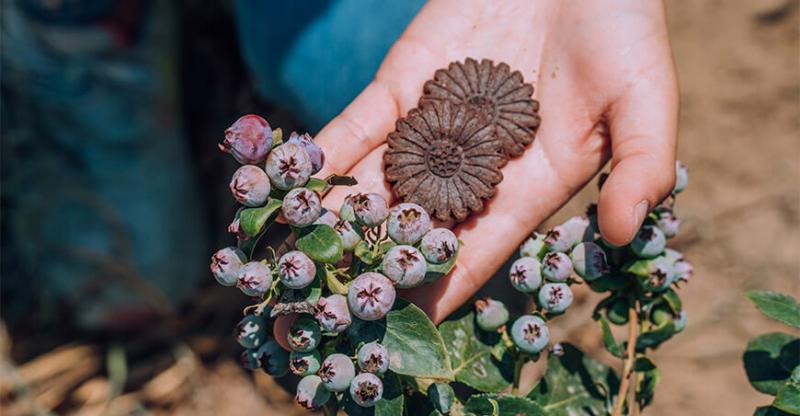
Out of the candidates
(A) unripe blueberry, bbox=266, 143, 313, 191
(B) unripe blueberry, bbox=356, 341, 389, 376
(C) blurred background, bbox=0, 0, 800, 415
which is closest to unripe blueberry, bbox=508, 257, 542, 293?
(B) unripe blueberry, bbox=356, 341, 389, 376

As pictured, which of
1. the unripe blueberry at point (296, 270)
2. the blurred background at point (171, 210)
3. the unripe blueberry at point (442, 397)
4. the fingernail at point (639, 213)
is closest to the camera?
the unripe blueberry at point (296, 270)

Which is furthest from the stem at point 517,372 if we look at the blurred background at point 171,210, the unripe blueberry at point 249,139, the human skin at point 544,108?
the blurred background at point 171,210

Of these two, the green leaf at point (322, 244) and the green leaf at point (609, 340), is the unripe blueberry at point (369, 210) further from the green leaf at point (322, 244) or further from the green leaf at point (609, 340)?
the green leaf at point (609, 340)

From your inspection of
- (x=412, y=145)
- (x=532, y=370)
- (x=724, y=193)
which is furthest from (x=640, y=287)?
(x=724, y=193)

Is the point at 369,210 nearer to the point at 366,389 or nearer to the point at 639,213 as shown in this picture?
the point at 366,389

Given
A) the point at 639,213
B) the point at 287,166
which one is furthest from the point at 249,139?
the point at 639,213

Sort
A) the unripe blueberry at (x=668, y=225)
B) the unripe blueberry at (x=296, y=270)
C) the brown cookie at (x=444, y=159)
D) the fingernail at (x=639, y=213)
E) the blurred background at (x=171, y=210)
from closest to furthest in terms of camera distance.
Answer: the unripe blueberry at (x=296, y=270) → the fingernail at (x=639, y=213) → the unripe blueberry at (x=668, y=225) → the brown cookie at (x=444, y=159) → the blurred background at (x=171, y=210)

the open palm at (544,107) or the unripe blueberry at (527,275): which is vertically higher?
the open palm at (544,107)

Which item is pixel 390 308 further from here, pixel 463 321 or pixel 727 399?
pixel 727 399
